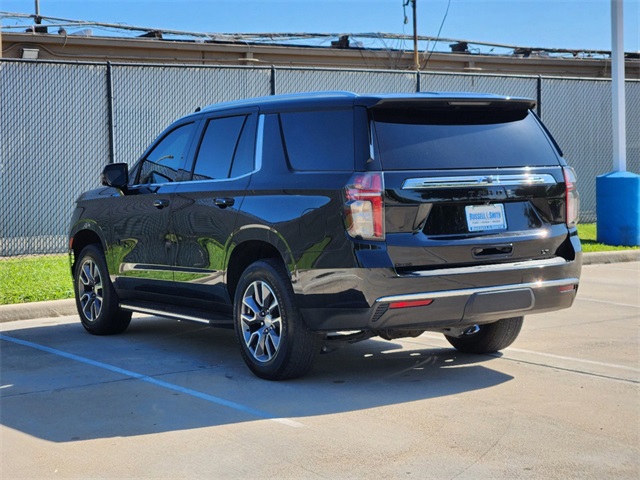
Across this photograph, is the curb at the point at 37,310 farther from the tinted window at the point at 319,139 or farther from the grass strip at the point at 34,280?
the tinted window at the point at 319,139

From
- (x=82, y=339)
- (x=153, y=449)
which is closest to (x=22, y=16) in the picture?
(x=82, y=339)

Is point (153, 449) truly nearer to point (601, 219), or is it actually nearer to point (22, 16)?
point (601, 219)

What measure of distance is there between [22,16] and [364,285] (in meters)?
23.1

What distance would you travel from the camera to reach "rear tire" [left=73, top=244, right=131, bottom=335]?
8.91 metres

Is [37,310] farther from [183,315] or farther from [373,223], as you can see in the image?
[373,223]

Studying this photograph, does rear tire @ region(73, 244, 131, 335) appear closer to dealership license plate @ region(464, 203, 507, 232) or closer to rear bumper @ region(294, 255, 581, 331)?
rear bumper @ region(294, 255, 581, 331)

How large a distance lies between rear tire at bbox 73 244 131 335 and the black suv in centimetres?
143

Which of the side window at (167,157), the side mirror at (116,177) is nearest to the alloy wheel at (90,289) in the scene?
the side mirror at (116,177)

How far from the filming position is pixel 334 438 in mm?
5418

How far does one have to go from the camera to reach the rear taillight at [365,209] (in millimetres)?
6160

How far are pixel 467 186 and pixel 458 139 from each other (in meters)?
0.37

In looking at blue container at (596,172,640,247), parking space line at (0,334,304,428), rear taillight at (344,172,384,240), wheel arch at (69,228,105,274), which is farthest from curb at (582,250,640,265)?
rear taillight at (344,172,384,240)

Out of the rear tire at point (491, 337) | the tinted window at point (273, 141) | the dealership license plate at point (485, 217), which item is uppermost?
the tinted window at point (273, 141)

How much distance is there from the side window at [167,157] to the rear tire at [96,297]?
3.16 ft
